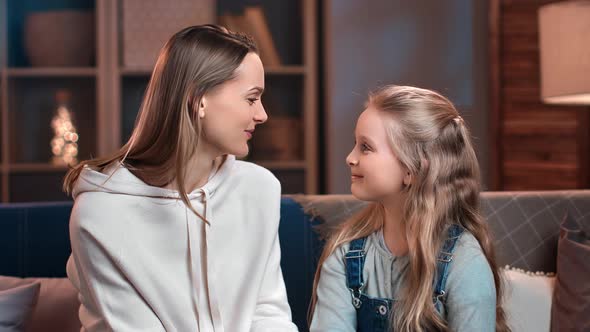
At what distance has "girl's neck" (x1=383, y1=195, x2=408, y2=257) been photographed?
1568mm

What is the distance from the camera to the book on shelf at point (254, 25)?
3338 mm

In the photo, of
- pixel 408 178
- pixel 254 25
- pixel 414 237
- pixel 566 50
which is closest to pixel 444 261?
pixel 414 237

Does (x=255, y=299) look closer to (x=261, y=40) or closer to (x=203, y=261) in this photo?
(x=203, y=261)

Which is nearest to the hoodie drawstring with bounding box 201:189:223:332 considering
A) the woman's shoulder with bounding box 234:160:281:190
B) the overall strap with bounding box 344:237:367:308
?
the woman's shoulder with bounding box 234:160:281:190

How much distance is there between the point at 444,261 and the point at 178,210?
21.0 inches

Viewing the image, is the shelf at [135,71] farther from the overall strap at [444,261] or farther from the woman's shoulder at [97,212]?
the overall strap at [444,261]

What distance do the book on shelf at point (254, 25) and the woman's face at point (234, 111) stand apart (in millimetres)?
1866

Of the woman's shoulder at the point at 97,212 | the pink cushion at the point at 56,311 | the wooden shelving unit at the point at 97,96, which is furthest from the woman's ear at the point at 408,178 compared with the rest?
the wooden shelving unit at the point at 97,96

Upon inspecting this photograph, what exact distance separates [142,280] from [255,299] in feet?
A: 0.79

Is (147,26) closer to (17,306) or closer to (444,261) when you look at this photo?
(17,306)

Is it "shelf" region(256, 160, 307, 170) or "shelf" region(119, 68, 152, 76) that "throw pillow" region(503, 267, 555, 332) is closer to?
"shelf" region(256, 160, 307, 170)

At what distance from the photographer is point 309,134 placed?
3.34 meters

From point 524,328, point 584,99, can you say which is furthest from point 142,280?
point 584,99

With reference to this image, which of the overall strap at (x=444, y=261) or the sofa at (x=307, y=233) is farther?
the sofa at (x=307, y=233)
